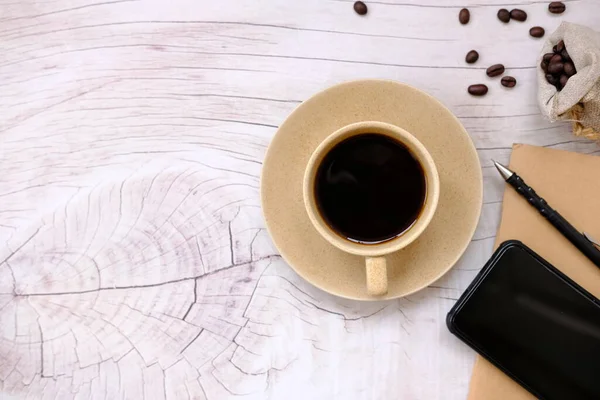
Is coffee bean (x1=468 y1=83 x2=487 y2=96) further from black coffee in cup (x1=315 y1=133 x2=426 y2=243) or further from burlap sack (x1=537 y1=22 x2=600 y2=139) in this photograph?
black coffee in cup (x1=315 y1=133 x2=426 y2=243)

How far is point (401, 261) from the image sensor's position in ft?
3.37

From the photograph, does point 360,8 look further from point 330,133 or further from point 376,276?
point 376,276

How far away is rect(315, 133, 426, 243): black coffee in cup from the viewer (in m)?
1.01

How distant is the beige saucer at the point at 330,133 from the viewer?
1.01 metres

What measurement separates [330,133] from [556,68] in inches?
15.9

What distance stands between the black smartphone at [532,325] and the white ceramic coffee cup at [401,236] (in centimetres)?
19

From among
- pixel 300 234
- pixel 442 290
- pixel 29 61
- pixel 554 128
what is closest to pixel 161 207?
pixel 300 234

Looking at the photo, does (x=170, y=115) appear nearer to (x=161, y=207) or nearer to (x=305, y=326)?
(x=161, y=207)

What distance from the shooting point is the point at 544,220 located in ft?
3.57

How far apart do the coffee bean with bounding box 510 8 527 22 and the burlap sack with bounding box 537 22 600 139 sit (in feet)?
0.23

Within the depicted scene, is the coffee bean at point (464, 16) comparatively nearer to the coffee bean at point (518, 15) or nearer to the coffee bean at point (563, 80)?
the coffee bean at point (518, 15)

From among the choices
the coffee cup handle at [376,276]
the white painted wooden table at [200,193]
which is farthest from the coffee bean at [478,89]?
the coffee cup handle at [376,276]

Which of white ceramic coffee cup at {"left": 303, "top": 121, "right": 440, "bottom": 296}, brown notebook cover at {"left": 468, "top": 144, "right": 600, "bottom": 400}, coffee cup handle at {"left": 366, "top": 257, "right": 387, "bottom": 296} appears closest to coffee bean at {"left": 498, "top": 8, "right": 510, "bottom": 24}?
brown notebook cover at {"left": 468, "top": 144, "right": 600, "bottom": 400}

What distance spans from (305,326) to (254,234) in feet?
0.63
